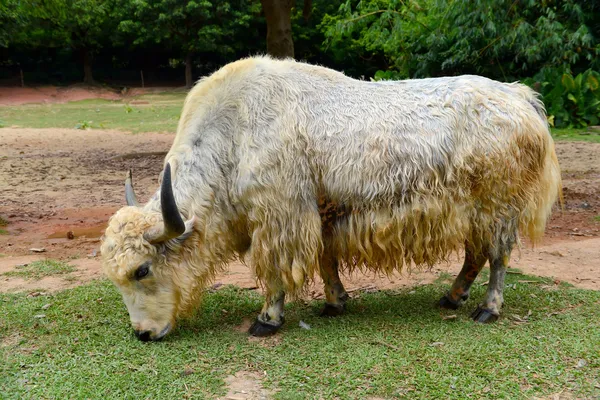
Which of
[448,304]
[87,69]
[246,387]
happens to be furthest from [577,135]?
[87,69]

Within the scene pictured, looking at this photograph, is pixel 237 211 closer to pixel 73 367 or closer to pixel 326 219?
pixel 326 219

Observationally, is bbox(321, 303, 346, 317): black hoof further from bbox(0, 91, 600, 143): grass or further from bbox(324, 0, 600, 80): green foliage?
bbox(0, 91, 600, 143): grass

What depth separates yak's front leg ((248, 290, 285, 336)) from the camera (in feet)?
13.9

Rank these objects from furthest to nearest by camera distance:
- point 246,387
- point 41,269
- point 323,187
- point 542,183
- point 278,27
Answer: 1. point 278,27
2. point 41,269
3. point 542,183
4. point 323,187
5. point 246,387

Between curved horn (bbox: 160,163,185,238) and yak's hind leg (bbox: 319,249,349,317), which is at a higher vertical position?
curved horn (bbox: 160,163,185,238)

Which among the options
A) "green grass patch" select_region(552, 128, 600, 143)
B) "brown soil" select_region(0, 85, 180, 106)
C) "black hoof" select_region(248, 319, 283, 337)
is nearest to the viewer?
"black hoof" select_region(248, 319, 283, 337)

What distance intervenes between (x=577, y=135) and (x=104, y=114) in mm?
15997

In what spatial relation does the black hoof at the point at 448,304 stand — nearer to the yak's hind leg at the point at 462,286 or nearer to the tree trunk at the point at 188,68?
the yak's hind leg at the point at 462,286

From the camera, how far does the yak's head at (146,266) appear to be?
12.8 feet

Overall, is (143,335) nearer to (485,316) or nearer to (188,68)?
(485,316)

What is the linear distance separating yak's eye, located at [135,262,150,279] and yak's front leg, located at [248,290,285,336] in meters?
0.85

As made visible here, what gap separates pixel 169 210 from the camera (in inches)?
146

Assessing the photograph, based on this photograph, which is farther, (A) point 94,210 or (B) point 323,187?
(A) point 94,210

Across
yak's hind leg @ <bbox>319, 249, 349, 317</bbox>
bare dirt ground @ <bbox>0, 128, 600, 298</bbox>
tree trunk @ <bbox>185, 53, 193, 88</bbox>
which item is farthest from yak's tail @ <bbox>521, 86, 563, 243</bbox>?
tree trunk @ <bbox>185, 53, 193, 88</bbox>
